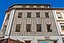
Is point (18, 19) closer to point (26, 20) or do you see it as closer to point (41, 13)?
point (26, 20)

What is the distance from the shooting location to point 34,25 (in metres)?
25.6

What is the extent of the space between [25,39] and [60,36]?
5982 millimetres

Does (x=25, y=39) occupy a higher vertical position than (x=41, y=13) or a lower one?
lower

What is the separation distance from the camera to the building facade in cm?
2380

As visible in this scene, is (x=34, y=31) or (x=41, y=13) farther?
(x=41, y=13)

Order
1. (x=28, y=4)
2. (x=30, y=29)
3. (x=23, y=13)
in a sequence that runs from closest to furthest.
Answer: (x=30, y=29) → (x=23, y=13) → (x=28, y=4)

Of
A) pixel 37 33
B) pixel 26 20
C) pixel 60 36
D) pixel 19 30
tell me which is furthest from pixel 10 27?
pixel 60 36

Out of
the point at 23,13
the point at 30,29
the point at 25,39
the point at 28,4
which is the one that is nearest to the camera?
the point at 25,39

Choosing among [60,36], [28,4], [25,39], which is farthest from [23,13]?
[60,36]

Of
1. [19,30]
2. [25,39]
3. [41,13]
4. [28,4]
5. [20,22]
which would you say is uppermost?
[28,4]

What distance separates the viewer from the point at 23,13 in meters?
27.8

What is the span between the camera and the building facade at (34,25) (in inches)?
937

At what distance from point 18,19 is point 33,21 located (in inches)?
114

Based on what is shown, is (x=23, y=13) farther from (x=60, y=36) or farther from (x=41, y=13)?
(x=60, y=36)
